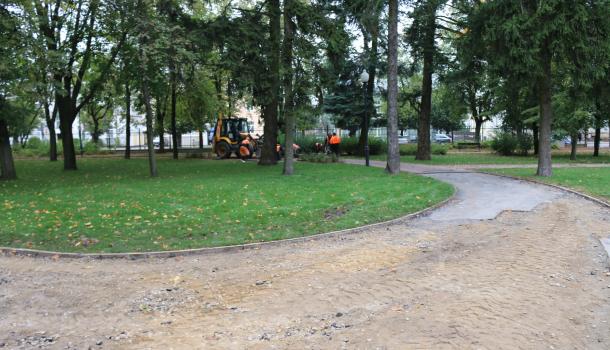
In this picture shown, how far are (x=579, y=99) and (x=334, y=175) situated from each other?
41.5 feet

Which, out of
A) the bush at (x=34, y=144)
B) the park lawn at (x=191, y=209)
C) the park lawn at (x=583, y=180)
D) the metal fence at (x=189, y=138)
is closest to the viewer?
the park lawn at (x=191, y=209)

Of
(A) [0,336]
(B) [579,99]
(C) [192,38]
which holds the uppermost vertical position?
(C) [192,38]

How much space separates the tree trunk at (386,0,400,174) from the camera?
Result: 1811 centimetres

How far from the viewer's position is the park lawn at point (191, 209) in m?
9.09

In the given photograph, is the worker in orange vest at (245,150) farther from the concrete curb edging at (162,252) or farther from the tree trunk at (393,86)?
the concrete curb edging at (162,252)

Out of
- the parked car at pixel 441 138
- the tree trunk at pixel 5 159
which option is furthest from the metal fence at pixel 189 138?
the tree trunk at pixel 5 159

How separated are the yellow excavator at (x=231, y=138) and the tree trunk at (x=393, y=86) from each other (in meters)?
13.3

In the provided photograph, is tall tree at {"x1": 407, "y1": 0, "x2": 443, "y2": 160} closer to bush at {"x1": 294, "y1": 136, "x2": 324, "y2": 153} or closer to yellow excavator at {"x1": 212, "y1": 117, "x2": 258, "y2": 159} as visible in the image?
bush at {"x1": 294, "y1": 136, "x2": 324, "y2": 153}

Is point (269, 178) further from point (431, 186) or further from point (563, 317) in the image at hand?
point (563, 317)

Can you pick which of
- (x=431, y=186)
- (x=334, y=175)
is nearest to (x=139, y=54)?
(x=334, y=175)

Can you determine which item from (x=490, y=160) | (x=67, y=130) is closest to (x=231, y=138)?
(x=67, y=130)

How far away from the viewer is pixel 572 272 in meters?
6.90

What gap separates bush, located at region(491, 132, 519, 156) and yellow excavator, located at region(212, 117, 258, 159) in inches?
662

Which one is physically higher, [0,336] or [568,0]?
[568,0]
